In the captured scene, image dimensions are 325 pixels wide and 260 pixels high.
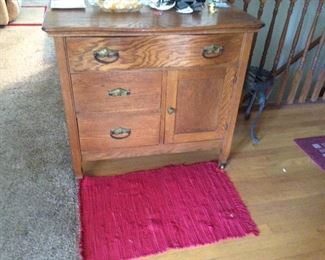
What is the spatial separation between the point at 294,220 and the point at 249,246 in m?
0.28

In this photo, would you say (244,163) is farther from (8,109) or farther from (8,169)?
(8,109)

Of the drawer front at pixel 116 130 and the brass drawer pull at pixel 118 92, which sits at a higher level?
the brass drawer pull at pixel 118 92

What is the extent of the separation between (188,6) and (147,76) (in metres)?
0.37

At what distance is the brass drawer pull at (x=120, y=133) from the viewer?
142 cm

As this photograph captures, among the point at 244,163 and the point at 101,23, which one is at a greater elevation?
the point at 101,23

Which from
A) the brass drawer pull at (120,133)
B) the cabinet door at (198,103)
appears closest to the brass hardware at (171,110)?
the cabinet door at (198,103)

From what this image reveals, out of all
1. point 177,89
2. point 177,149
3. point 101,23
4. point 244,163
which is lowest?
point 244,163

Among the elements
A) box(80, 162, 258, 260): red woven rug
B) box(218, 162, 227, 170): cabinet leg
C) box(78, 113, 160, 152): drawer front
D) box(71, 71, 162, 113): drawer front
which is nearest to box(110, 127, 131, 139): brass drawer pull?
box(78, 113, 160, 152): drawer front

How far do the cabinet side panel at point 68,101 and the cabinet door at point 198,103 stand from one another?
41 centimetres

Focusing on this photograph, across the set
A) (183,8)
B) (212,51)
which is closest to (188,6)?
(183,8)

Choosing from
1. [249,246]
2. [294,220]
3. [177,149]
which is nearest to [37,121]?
[177,149]

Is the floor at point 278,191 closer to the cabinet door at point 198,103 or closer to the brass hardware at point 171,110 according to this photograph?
the cabinet door at point 198,103

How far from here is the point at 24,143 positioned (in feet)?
5.77

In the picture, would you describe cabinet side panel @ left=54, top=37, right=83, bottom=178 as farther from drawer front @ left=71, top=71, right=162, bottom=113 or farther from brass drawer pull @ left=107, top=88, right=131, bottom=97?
brass drawer pull @ left=107, top=88, right=131, bottom=97
